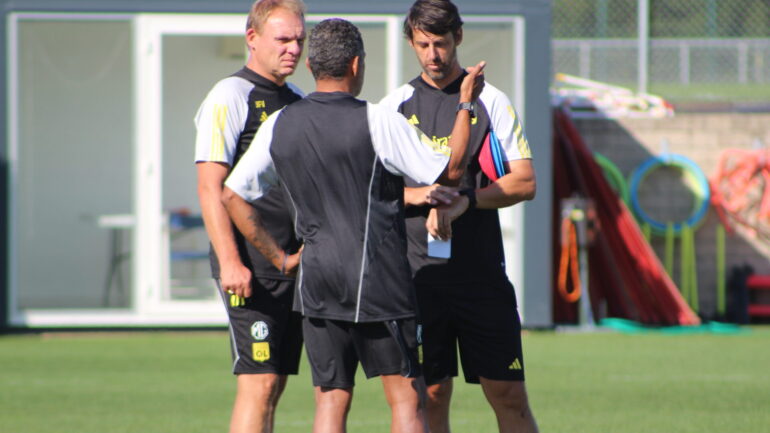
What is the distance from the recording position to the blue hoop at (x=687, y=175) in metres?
12.6

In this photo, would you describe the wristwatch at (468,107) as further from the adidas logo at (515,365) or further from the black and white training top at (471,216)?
the adidas logo at (515,365)

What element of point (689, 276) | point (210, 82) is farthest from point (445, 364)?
point (210, 82)

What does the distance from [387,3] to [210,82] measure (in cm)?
433

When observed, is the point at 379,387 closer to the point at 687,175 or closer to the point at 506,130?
the point at 506,130

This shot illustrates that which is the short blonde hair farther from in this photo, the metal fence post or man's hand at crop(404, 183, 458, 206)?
the metal fence post

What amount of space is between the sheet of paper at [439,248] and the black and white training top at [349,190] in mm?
513

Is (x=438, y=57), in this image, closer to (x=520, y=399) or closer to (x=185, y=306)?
(x=520, y=399)

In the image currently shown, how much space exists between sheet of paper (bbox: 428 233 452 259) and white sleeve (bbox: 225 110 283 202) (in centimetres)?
71

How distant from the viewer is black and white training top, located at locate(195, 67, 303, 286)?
432cm

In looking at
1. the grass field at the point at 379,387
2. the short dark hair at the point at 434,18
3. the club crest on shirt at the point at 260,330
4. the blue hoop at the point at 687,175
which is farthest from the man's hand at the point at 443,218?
the blue hoop at the point at 687,175

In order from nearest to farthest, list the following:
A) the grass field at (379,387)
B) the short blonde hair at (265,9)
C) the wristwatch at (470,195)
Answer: the wristwatch at (470,195) → the short blonde hair at (265,9) → the grass field at (379,387)

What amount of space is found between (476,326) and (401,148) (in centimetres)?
94

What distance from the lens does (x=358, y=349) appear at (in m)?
3.91

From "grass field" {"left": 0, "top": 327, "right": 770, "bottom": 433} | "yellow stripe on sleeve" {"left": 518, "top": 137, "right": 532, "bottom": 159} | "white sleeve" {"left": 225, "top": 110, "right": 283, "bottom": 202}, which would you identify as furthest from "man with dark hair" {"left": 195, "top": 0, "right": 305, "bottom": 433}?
"grass field" {"left": 0, "top": 327, "right": 770, "bottom": 433}
